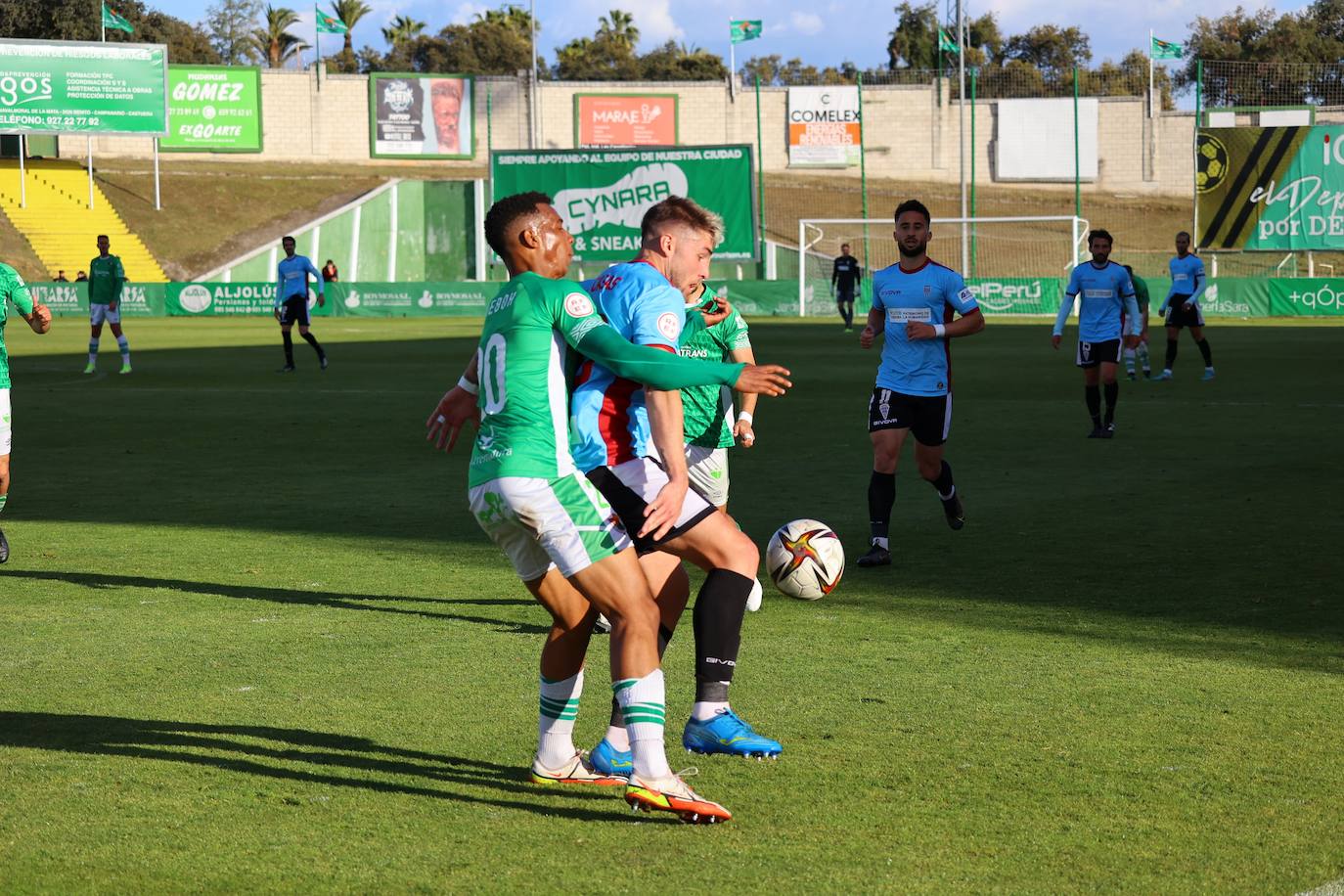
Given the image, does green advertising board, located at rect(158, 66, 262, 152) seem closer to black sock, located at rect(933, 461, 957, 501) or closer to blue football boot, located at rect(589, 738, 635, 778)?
black sock, located at rect(933, 461, 957, 501)

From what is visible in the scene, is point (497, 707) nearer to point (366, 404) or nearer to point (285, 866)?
point (285, 866)

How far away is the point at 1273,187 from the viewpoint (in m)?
43.4

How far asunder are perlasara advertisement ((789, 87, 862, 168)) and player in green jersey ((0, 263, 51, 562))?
70.9 metres

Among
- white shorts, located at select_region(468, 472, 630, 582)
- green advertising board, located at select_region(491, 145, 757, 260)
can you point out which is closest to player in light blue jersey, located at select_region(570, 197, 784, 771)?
white shorts, located at select_region(468, 472, 630, 582)

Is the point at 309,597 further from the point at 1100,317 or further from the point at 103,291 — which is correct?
the point at 103,291

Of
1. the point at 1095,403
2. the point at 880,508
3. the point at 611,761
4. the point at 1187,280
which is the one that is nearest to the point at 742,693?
the point at 611,761

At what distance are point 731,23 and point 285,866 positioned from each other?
2901 inches

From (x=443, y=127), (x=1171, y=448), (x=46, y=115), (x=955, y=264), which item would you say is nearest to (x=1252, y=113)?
(x=955, y=264)

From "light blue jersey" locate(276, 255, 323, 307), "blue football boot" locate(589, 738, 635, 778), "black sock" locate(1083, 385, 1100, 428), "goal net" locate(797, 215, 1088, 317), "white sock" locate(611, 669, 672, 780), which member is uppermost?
"goal net" locate(797, 215, 1088, 317)

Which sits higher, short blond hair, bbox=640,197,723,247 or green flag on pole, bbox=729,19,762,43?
green flag on pole, bbox=729,19,762,43

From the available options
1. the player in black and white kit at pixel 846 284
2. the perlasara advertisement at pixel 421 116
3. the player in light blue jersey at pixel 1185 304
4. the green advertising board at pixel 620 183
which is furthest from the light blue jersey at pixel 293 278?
the perlasara advertisement at pixel 421 116

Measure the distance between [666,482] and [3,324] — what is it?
20.7 feet

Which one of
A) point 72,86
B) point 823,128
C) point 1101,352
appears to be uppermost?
point 823,128

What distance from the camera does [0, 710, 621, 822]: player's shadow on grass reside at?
16.6ft
